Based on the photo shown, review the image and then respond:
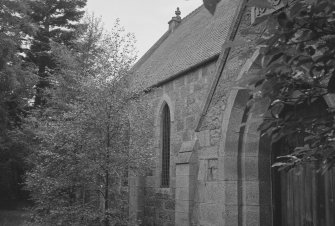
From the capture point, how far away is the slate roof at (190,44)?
12.2m

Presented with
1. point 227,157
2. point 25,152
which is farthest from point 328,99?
point 25,152

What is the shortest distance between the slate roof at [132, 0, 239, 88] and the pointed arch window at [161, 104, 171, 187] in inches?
46.9

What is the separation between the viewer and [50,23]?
27.0 metres

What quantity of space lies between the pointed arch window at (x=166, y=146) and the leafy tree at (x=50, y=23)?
13650 millimetres

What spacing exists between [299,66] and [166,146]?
12.2m

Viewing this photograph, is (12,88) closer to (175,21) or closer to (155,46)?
(155,46)

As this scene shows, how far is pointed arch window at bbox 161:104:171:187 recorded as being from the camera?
13734 millimetres

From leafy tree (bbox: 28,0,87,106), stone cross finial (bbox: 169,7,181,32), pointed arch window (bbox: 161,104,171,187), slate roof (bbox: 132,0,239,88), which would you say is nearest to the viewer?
slate roof (bbox: 132,0,239,88)

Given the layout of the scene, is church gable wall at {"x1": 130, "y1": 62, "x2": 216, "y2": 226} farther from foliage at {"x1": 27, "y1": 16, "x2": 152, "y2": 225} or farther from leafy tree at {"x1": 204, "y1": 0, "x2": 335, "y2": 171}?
leafy tree at {"x1": 204, "y1": 0, "x2": 335, "y2": 171}

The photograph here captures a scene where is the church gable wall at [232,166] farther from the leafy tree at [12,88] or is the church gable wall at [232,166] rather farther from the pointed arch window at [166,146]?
the leafy tree at [12,88]

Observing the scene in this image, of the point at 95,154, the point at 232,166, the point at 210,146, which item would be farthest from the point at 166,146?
the point at 232,166

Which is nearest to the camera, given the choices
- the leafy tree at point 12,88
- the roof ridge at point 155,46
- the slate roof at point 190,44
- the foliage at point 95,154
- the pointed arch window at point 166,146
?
the foliage at point 95,154

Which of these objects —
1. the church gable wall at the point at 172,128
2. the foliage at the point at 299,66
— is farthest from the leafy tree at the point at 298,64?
the church gable wall at the point at 172,128

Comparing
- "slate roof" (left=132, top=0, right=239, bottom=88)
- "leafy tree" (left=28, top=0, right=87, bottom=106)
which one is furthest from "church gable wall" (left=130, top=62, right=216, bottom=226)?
"leafy tree" (left=28, top=0, right=87, bottom=106)
